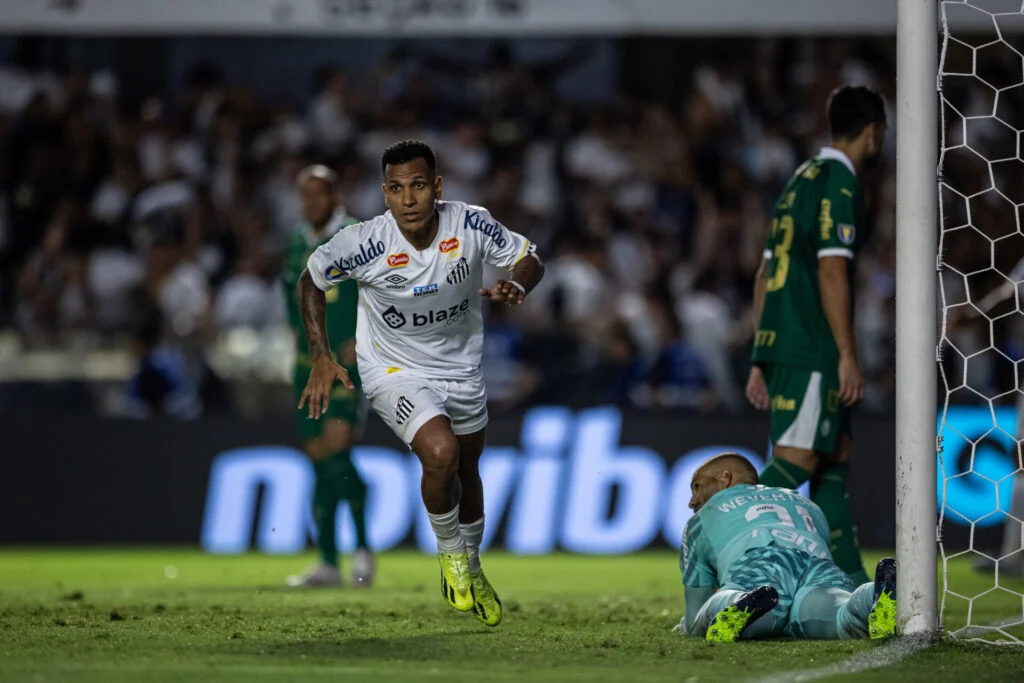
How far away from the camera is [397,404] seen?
636 centimetres

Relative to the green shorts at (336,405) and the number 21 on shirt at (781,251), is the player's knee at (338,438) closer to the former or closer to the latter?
the green shorts at (336,405)

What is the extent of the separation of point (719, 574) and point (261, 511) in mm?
6429

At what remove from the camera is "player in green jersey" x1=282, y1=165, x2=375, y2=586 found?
8930 mm

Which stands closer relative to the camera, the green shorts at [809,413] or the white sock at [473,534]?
the white sock at [473,534]

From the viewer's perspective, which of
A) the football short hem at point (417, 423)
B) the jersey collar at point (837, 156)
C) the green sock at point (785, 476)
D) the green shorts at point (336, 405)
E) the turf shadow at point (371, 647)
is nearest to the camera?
the turf shadow at point (371, 647)

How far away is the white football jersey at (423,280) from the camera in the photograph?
640cm

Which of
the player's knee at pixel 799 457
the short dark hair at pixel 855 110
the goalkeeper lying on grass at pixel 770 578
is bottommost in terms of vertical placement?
the goalkeeper lying on grass at pixel 770 578

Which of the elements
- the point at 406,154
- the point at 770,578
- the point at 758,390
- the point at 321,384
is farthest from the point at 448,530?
the point at 758,390

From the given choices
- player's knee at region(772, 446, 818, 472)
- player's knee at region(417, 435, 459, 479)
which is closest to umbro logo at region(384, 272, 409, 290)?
player's knee at region(417, 435, 459, 479)

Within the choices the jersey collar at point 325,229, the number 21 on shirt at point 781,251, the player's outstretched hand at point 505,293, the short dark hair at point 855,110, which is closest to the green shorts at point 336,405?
the jersey collar at point 325,229

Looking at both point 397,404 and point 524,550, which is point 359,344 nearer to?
point 397,404

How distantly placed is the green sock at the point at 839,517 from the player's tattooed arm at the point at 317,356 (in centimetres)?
240

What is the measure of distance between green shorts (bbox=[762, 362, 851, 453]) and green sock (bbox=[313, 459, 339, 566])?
3095 millimetres

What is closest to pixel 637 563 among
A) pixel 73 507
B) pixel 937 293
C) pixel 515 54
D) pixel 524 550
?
pixel 524 550
